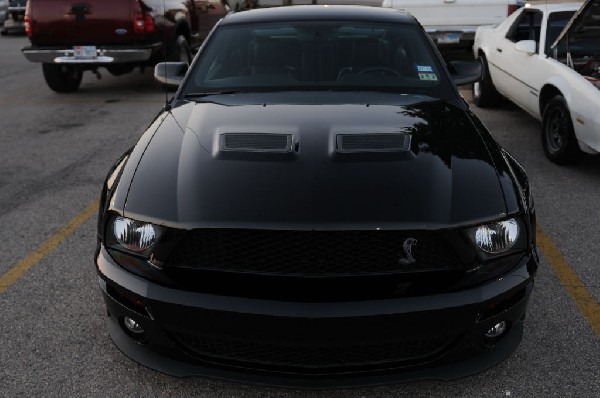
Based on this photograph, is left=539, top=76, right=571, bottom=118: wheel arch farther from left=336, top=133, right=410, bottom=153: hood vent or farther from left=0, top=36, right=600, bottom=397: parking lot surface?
left=336, top=133, right=410, bottom=153: hood vent

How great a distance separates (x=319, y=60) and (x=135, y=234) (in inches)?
75.9

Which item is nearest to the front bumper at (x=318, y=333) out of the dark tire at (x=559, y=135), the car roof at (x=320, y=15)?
the car roof at (x=320, y=15)

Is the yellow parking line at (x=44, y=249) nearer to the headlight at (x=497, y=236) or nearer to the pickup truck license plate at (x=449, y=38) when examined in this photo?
the headlight at (x=497, y=236)

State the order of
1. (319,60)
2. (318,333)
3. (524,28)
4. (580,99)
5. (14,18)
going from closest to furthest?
(318,333) < (319,60) < (580,99) < (524,28) < (14,18)

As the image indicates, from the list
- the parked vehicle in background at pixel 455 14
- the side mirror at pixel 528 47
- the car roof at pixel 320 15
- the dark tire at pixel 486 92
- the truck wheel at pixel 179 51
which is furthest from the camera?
the parked vehicle in background at pixel 455 14

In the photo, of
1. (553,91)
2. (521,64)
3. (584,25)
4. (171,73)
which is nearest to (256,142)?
(171,73)

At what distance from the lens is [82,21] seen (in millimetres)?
9164

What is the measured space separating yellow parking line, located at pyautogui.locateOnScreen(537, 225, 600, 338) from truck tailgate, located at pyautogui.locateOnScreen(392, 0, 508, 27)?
24.4 feet

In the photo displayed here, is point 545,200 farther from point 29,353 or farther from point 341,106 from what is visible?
point 29,353

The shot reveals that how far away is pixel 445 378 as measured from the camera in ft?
8.29

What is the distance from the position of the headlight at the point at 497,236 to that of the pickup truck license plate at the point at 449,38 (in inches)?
354

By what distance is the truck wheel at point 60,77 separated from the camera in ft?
33.1

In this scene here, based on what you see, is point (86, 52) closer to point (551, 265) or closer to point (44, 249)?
point (44, 249)

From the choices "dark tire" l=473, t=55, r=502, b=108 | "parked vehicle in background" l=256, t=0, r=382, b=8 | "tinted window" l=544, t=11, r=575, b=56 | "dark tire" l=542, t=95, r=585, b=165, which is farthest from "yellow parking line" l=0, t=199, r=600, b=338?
"parked vehicle in background" l=256, t=0, r=382, b=8
